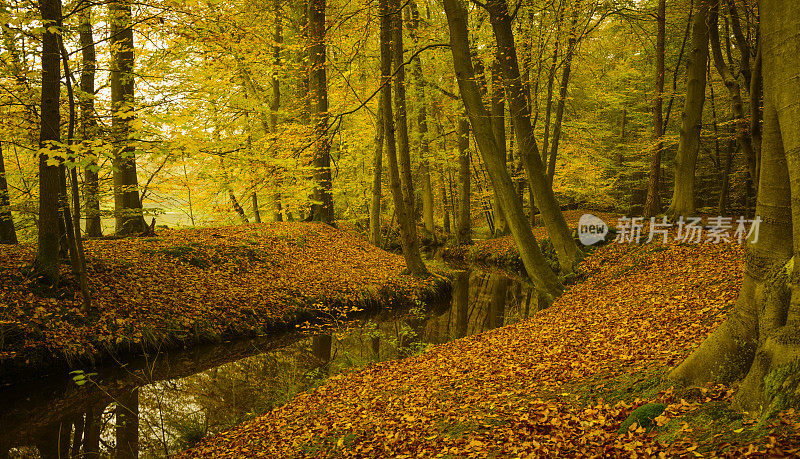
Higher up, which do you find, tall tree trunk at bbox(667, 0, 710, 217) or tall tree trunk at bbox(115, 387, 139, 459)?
tall tree trunk at bbox(667, 0, 710, 217)

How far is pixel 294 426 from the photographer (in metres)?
5.64

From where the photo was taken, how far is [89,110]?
794 cm

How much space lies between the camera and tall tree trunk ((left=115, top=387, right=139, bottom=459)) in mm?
5730

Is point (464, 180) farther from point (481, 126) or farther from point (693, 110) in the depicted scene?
point (481, 126)

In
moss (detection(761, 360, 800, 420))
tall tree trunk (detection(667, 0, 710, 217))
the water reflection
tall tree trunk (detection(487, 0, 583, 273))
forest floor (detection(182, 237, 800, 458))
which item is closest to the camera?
moss (detection(761, 360, 800, 420))

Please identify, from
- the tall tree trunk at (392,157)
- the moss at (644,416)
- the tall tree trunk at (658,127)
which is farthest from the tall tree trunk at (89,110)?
the tall tree trunk at (658,127)

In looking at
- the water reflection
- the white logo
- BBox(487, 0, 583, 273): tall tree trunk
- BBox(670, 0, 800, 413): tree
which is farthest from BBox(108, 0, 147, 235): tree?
the white logo

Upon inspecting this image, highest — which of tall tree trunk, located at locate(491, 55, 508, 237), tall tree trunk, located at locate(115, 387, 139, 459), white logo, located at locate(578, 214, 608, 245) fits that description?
tall tree trunk, located at locate(491, 55, 508, 237)

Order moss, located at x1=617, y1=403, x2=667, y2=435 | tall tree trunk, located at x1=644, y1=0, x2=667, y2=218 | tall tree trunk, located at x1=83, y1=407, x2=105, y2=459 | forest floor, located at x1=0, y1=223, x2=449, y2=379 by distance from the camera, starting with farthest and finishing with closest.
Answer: tall tree trunk, located at x1=644, y1=0, x2=667, y2=218
forest floor, located at x1=0, y1=223, x2=449, y2=379
tall tree trunk, located at x1=83, y1=407, x2=105, y2=459
moss, located at x1=617, y1=403, x2=667, y2=435

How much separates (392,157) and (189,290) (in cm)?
619

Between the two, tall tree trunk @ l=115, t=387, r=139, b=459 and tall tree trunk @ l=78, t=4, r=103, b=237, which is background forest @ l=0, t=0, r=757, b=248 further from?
tall tree trunk @ l=115, t=387, r=139, b=459

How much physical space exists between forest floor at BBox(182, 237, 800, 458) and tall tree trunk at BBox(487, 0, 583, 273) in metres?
2.47

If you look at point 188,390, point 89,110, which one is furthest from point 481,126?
point 89,110

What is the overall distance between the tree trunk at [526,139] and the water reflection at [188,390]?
6.41 feet
